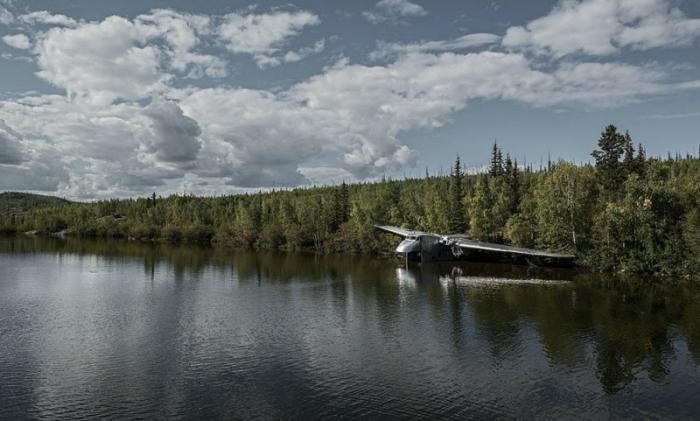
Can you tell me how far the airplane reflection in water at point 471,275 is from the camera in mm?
77125

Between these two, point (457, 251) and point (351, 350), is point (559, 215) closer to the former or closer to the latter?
point (457, 251)

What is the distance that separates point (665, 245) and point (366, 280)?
47610 millimetres

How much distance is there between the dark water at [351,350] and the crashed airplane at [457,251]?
2270 centimetres

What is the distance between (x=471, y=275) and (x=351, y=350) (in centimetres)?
5031

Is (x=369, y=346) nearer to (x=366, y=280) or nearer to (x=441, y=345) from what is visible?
(x=441, y=345)

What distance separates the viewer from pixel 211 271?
93.5 m

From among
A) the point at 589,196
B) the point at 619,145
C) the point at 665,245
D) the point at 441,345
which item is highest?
the point at 619,145

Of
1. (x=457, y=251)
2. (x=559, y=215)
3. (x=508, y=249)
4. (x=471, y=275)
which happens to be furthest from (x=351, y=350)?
(x=457, y=251)

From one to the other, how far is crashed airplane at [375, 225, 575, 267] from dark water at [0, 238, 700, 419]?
22703mm

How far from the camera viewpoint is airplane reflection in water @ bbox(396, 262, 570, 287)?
77125 mm

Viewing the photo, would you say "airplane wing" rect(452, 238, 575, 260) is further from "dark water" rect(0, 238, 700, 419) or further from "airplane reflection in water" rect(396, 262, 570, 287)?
"dark water" rect(0, 238, 700, 419)

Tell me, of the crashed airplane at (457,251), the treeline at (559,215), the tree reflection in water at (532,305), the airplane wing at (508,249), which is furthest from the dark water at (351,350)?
Result: the crashed airplane at (457,251)

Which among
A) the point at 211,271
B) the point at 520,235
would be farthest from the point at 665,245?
the point at 211,271

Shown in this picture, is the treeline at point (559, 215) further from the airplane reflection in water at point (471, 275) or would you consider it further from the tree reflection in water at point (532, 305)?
the airplane reflection in water at point (471, 275)
